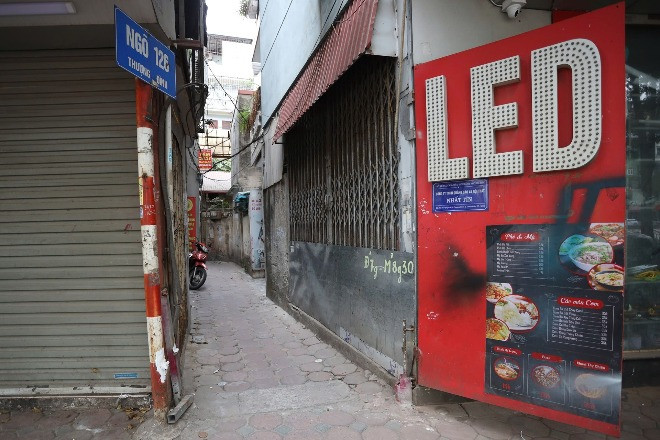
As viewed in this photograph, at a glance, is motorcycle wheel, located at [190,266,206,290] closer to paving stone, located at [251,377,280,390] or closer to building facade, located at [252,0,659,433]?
building facade, located at [252,0,659,433]

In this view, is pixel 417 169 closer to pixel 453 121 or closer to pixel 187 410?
pixel 453 121

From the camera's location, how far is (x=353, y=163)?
486 cm

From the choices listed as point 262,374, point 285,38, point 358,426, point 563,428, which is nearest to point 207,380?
point 262,374

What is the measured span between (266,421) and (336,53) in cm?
358

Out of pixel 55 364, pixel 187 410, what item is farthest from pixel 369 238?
pixel 55 364

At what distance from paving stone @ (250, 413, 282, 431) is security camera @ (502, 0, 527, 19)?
13.3 feet

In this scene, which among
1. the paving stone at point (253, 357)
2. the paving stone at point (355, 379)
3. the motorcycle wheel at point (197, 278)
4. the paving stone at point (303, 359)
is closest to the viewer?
the paving stone at point (355, 379)

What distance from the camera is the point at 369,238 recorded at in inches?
177

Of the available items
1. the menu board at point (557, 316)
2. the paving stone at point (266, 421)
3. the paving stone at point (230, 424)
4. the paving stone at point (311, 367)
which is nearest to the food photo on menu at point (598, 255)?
the menu board at point (557, 316)

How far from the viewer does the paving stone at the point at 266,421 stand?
3.28 meters

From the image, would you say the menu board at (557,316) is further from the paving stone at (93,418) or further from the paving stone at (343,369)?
the paving stone at (93,418)

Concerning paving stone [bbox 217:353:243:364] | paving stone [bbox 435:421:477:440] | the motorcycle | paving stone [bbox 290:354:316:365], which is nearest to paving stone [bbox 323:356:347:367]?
paving stone [bbox 290:354:316:365]

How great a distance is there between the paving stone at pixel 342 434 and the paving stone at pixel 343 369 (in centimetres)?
118

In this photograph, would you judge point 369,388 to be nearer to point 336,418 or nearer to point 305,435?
point 336,418
